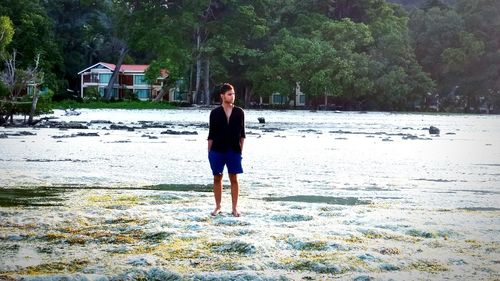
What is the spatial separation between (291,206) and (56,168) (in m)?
8.02

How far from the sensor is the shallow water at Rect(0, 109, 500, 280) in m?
7.30

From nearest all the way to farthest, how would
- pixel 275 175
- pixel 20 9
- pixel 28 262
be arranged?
pixel 28 262 < pixel 275 175 < pixel 20 9

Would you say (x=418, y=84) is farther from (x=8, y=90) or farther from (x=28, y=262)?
(x=28, y=262)

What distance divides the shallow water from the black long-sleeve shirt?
0.93 meters

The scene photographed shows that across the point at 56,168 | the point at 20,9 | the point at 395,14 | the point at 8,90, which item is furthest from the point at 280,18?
the point at 56,168

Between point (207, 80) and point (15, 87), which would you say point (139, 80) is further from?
point (15, 87)

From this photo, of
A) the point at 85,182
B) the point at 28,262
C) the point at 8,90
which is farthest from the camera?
the point at 8,90

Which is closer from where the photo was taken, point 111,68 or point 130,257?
point 130,257

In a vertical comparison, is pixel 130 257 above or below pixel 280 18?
below

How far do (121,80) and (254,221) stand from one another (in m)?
106

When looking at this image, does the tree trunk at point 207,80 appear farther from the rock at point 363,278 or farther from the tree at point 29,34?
the rock at point 363,278

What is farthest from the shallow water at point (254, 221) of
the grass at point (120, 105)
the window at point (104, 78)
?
the window at point (104, 78)

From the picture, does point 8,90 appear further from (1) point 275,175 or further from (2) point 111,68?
(2) point 111,68

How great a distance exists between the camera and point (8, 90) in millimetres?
37438
